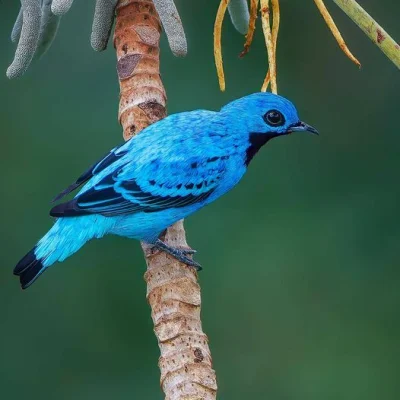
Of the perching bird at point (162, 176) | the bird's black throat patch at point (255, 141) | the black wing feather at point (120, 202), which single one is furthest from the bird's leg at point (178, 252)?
the bird's black throat patch at point (255, 141)

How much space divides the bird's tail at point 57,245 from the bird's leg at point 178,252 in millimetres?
208

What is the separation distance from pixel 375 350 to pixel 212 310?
83 cm

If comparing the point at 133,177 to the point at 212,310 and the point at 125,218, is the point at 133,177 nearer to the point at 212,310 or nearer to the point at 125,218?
the point at 125,218

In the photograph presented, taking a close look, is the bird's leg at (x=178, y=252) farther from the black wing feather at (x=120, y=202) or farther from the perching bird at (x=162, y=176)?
the black wing feather at (x=120, y=202)

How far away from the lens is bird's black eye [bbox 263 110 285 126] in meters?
3.13

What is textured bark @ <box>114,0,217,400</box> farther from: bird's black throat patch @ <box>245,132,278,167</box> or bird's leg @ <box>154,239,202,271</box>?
bird's black throat patch @ <box>245,132,278,167</box>

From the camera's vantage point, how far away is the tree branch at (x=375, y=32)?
7.11 feet

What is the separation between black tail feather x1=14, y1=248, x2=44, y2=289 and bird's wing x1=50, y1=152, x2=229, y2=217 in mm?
197

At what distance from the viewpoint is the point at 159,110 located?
121 inches

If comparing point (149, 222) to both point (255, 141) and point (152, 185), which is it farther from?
point (255, 141)

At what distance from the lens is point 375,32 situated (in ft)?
7.20

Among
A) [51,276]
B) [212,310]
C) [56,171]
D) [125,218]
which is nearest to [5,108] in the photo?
[56,171]

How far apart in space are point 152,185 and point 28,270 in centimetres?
46

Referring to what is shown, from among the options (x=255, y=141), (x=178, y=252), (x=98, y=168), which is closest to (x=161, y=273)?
Answer: (x=178, y=252)
